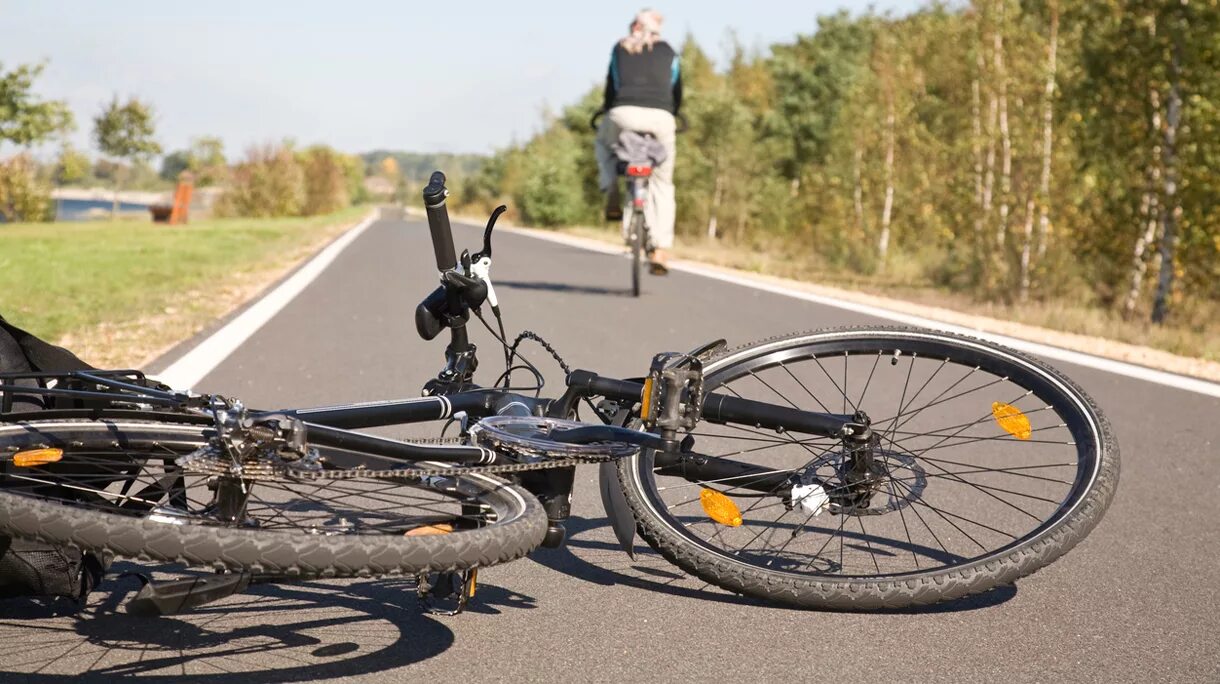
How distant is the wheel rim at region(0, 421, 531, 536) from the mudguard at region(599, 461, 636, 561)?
441mm

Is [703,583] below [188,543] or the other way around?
below

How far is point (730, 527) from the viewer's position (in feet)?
13.8

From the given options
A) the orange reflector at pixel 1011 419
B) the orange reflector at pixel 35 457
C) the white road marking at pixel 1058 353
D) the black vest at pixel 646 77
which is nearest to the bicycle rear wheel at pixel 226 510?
the orange reflector at pixel 35 457

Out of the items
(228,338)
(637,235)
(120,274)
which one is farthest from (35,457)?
(120,274)

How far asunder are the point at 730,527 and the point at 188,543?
216 centimetres

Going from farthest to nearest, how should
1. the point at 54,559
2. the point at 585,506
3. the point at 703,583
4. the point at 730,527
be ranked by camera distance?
the point at 585,506 → the point at 730,527 → the point at 703,583 → the point at 54,559

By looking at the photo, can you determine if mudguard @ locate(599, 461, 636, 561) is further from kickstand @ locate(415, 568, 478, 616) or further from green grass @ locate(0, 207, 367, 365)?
green grass @ locate(0, 207, 367, 365)

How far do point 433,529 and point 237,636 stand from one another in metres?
0.64

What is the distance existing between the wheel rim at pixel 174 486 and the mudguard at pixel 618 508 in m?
0.44

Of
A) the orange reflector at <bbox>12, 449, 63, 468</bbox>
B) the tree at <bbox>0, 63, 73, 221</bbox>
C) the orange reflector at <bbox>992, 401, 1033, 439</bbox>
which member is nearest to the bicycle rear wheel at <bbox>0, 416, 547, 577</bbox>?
the orange reflector at <bbox>12, 449, 63, 468</bbox>

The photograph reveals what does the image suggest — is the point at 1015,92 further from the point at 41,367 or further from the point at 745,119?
the point at 745,119

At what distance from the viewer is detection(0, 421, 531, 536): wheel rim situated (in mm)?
2854

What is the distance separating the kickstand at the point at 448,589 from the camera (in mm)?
3070

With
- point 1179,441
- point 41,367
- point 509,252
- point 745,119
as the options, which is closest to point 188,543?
point 41,367
